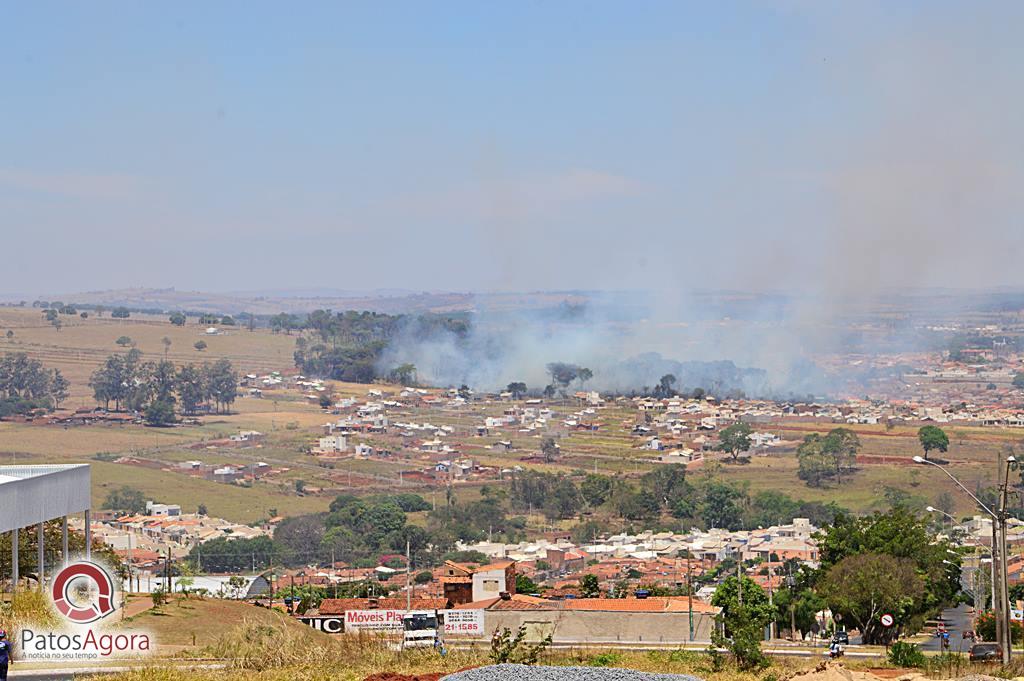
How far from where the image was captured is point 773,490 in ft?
289

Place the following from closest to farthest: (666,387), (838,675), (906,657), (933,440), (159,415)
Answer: (838,675) → (906,657) → (933,440) → (159,415) → (666,387)

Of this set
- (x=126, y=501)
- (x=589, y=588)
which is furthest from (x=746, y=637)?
(x=126, y=501)

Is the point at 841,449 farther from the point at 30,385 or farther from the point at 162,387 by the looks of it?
the point at 30,385

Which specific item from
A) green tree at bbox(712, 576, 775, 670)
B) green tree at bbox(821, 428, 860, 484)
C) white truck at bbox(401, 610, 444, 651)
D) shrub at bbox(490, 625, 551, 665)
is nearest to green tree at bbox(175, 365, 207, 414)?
green tree at bbox(821, 428, 860, 484)

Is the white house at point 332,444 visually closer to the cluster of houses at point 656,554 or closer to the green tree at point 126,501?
the green tree at point 126,501

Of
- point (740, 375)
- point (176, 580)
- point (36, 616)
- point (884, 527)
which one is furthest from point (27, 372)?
point (36, 616)

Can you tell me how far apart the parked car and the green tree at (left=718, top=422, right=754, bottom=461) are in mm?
84185

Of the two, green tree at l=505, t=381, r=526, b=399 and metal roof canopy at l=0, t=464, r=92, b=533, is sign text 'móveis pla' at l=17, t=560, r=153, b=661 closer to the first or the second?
metal roof canopy at l=0, t=464, r=92, b=533

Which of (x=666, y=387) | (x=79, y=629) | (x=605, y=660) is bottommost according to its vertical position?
(x=666, y=387)

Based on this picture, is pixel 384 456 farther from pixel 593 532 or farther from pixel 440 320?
pixel 440 320

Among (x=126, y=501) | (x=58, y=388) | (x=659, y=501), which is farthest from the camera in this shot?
(x=58, y=388)

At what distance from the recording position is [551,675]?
46.4ft

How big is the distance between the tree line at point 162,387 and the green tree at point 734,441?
2079 inches

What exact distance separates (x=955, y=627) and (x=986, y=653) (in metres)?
19.9
